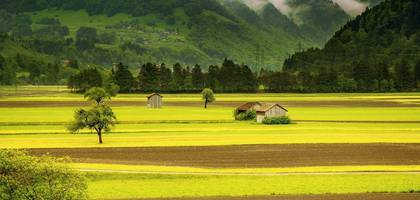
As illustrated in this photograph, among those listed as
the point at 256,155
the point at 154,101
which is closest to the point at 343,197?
the point at 256,155

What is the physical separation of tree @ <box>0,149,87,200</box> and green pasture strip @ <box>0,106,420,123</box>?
71.0m

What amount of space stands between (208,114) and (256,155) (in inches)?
2316

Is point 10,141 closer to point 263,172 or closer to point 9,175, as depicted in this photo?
point 263,172

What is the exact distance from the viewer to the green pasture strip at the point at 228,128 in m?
87.8

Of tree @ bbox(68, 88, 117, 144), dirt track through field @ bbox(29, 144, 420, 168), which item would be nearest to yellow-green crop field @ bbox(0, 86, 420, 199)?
tree @ bbox(68, 88, 117, 144)

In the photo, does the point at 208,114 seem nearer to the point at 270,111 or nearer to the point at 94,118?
the point at 270,111

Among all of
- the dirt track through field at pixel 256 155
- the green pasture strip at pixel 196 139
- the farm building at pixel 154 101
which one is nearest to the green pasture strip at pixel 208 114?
the farm building at pixel 154 101

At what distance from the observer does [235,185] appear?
4881 cm

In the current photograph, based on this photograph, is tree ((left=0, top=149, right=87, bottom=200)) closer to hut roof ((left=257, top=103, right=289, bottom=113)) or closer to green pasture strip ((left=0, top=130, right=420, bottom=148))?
green pasture strip ((left=0, top=130, right=420, bottom=148))

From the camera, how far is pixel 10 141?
2997 inches

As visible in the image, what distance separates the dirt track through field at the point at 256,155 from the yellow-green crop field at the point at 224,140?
A: 2435mm

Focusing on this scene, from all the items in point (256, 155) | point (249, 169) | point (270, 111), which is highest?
point (270, 111)

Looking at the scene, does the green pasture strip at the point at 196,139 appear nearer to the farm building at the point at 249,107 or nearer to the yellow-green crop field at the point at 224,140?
the yellow-green crop field at the point at 224,140

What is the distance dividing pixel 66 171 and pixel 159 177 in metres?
17.4
